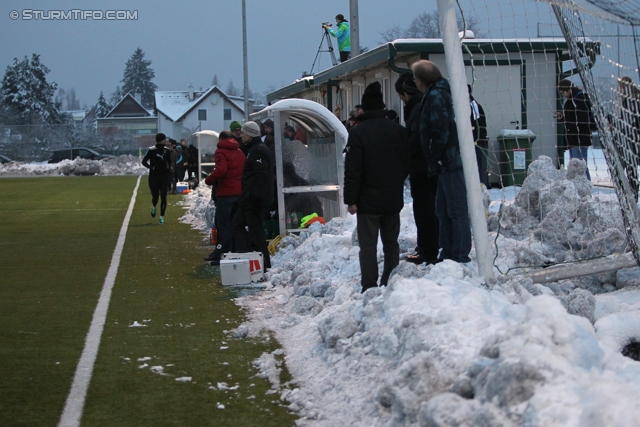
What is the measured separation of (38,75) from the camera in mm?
86562

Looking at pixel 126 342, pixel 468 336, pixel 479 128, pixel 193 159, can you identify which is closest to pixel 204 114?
pixel 193 159

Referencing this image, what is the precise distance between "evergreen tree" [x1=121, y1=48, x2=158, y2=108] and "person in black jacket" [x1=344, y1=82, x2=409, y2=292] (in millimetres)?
136878

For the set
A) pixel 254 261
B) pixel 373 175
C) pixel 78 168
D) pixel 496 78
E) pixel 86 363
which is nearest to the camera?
pixel 86 363

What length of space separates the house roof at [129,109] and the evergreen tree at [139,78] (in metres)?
16.9

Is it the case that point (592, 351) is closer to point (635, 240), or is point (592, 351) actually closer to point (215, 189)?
point (635, 240)

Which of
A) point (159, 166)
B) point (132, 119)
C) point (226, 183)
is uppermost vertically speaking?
point (132, 119)

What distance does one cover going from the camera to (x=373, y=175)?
7.25m

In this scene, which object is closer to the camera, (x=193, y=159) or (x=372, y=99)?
(x=372, y=99)

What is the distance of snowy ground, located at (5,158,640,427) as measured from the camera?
147 inches

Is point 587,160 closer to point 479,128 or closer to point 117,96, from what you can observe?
point 479,128

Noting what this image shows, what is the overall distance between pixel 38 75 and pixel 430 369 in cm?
8953

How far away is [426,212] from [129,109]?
11963cm

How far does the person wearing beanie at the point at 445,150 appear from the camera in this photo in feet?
24.1

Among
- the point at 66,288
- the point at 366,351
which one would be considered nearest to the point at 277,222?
the point at 66,288
